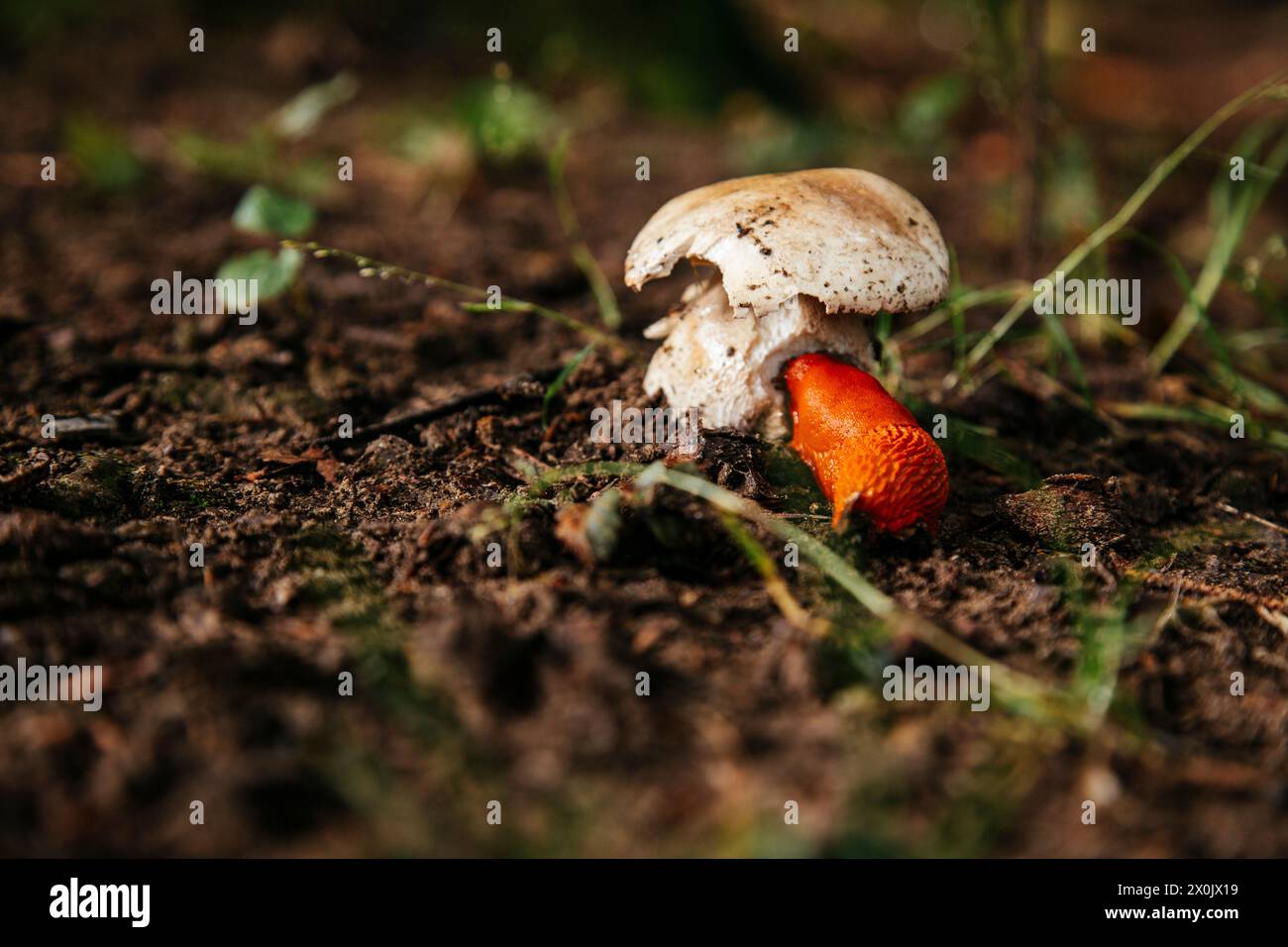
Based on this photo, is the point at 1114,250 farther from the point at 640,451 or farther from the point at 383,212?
the point at 383,212

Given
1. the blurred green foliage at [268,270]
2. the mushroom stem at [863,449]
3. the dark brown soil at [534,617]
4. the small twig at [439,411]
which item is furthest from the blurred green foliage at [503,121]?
the mushroom stem at [863,449]

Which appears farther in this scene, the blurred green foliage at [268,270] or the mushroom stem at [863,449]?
the blurred green foliage at [268,270]

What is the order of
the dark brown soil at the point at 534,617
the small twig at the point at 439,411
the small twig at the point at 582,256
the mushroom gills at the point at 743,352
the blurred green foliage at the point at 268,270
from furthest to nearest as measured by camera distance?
the small twig at the point at 582,256 → the blurred green foliage at the point at 268,270 → the small twig at the point at 439,411 → the mushroom gills at the point at 743,352 → the dark brown soil at the point at 534,617

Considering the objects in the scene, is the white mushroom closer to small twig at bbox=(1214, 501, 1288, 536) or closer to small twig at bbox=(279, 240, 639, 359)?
small twig at bbox=(279, 240, 639, 359)

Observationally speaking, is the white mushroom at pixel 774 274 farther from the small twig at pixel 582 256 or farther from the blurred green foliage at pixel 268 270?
the blurred green foliage at pixel 268 270

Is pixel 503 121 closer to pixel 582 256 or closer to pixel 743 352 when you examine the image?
pixel 582 256

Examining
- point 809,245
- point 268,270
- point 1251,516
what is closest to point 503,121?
point 268,270

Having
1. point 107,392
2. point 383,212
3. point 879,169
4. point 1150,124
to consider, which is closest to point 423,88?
point 383,212

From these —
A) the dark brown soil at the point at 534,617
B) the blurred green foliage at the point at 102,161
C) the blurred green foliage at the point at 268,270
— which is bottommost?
the dark brown soil at the point at 534,617
